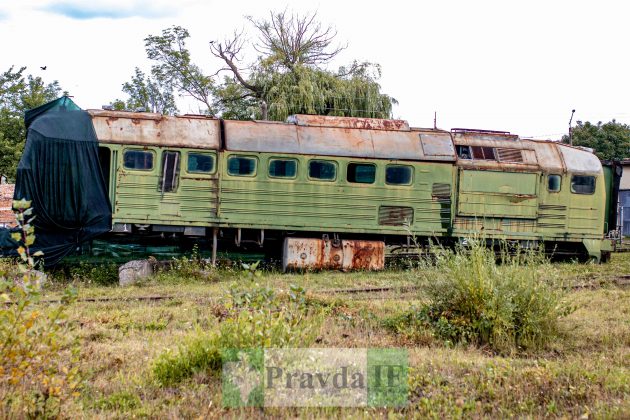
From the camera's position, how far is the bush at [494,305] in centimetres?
778

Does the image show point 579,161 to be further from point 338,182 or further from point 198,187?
point 198,187

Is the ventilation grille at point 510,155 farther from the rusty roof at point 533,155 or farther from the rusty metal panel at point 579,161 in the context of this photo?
→ the rusty metal panel at point 579,161

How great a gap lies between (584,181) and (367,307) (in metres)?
9.27

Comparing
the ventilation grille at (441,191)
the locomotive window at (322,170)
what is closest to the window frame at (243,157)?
the locomotive window at (322,170)

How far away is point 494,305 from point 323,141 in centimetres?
825

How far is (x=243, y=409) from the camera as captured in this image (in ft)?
18.4

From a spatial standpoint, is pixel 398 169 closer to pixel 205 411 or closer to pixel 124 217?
pixel 124 217

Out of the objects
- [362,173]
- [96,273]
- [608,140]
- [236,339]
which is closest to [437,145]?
[362,173]

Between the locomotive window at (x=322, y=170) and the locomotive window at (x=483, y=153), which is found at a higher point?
the locomotive window at (x=483, y=153)

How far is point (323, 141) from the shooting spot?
1538 cm

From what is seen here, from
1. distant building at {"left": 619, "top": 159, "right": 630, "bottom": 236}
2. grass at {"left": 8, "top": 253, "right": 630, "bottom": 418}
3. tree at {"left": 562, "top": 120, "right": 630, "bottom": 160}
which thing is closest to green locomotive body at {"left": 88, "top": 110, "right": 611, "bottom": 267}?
grass at {"left": 8, "top": 253, "right": 630, "bottom": 418}

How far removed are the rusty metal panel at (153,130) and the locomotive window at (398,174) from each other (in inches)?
160

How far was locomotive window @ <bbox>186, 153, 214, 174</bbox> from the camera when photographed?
1471cm

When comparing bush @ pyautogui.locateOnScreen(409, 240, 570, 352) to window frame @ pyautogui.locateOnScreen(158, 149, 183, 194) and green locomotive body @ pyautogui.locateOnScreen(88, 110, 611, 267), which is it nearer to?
green locomotive body @ pyautogui.locateOnScreen(88, 110, 611, 267)
